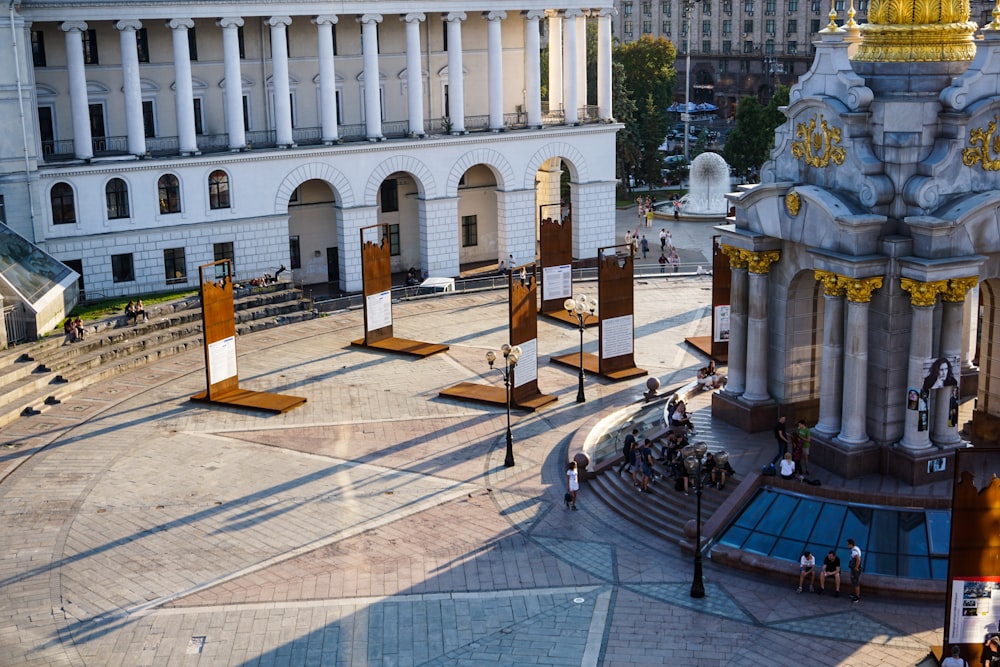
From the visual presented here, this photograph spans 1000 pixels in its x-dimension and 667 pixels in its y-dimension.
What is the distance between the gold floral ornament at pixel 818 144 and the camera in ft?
121

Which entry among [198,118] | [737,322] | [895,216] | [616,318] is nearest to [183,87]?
→ [198,118]

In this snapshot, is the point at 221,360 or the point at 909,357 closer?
the point at 909,357

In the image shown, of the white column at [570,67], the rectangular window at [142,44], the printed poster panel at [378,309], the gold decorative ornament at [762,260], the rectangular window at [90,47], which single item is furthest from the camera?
the white column at [570,67]

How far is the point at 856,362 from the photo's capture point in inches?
1431

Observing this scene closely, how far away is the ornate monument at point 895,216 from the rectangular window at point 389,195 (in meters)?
37.8

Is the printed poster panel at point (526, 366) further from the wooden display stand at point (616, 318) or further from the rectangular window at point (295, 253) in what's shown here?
the rectangular window at point (295, 253)

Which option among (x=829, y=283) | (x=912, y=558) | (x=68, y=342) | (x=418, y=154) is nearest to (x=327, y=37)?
(x=418, y=154)

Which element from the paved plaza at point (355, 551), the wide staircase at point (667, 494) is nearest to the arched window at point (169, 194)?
the paved plaza at point (355, 551)

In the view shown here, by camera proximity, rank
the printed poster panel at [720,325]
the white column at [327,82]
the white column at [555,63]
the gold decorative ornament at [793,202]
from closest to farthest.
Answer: the gold decorative ornament at [793,202] < the printed poster panel at [720,325] < the white column at [327,82] < the white column at [555,63]

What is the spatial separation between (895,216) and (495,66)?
38695mm

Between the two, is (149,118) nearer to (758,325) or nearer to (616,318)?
(616,318)

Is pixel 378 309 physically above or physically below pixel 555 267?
below

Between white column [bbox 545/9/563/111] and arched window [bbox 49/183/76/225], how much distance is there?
27.1 metres

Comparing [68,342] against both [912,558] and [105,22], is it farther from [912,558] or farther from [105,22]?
[912,558]
